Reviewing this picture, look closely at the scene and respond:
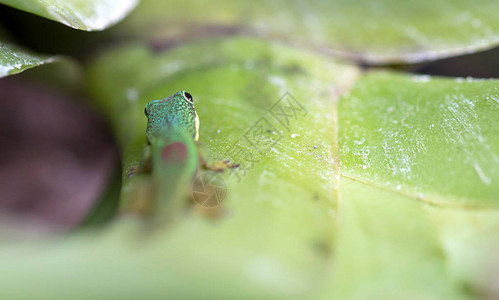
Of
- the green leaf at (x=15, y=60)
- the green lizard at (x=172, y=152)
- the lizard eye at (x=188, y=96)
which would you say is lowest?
the green lizard at (x=172, y=152)

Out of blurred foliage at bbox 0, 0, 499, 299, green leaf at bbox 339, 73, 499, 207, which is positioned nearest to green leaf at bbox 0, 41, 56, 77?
blurred foliage at bbox 0, 0, 499, 299

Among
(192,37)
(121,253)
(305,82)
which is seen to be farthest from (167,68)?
(121,253)

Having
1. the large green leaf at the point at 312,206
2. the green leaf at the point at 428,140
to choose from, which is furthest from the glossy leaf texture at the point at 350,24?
the green leaf at the point at 428,140

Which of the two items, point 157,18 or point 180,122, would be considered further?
point 157,18

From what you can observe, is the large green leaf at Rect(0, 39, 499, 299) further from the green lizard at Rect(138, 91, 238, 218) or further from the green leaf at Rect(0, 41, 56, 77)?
the green leaf at Rect(0, 41, 56, 77)

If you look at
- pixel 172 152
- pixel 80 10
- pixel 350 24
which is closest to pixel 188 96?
pixel 172 152

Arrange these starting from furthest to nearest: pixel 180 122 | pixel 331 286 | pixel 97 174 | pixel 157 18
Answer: pixel 97 174
pixel 157 18
pixel 180 122
pixel 331 286

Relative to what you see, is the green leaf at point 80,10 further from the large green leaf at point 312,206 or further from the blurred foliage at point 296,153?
the large green leaf at point 312,206

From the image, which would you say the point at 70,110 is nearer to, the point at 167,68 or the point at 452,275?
the point at 167,68

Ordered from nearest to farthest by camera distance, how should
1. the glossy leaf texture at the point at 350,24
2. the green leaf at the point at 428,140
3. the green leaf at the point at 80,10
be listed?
1. the green leaf at the point at 428,140
2. the green leaf at the point at 80,10
3. the glossy leaf texture at the point at 350,24
